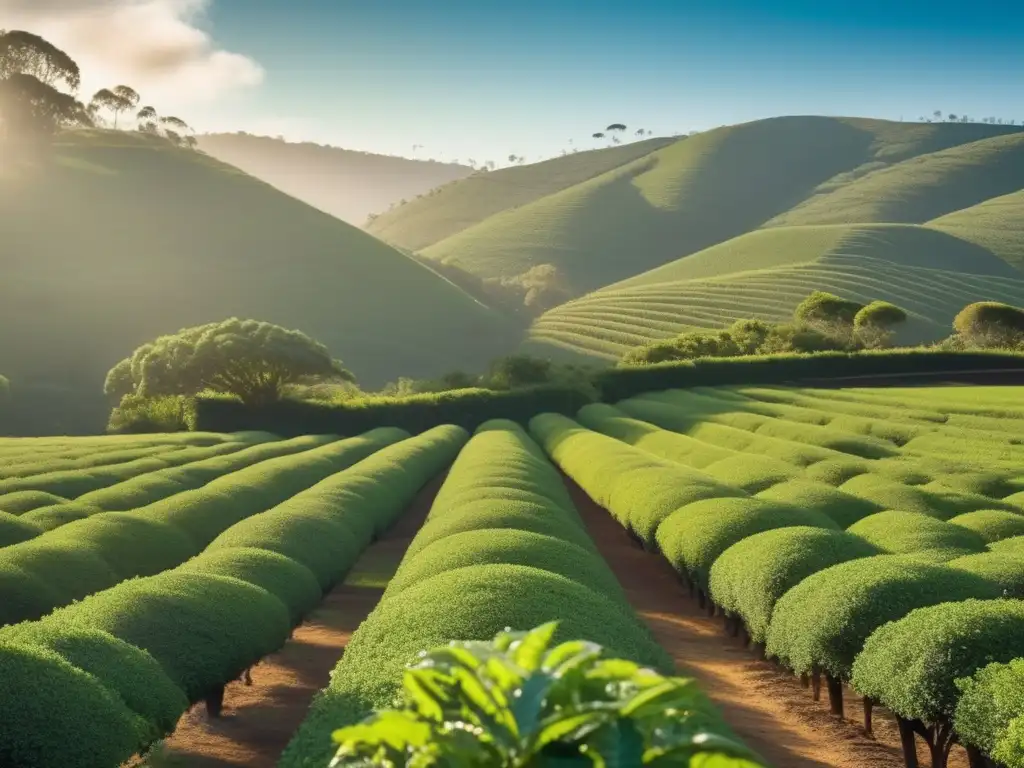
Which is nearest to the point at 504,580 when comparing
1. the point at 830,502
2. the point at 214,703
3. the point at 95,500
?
the point at 214,703

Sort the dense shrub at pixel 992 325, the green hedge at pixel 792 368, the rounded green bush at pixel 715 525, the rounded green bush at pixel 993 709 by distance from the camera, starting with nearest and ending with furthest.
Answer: the rounded green bush at pixel 993 709 → the rounded green bush at pixel 715 525 → the green hedge at pixel 792 368 → the dense shrub at pixel 992 325

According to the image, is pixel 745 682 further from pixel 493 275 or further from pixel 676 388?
pixel 493 275

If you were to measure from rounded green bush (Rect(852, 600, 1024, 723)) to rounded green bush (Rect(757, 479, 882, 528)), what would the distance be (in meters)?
9.35

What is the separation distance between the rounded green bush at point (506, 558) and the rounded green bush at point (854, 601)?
2.56 m

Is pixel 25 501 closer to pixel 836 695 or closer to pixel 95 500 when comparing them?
pixel 95 500

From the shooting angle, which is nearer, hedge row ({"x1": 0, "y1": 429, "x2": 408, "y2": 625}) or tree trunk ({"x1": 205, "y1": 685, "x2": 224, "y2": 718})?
tree trunk ({"x1": 205, "y1": 685, "x2": 224, "y2": 718})

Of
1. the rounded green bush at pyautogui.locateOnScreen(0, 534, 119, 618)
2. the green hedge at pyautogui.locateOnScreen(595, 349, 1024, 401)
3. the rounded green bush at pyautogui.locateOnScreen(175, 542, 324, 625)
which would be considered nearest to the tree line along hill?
the green hedge at pyautogui.locateOnScreen(595, 349, 1024, 401)

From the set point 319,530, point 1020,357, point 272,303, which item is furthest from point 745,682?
point 272,303

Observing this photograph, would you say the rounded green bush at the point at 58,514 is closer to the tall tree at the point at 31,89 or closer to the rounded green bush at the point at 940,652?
the rounded green bush at the point at 940,652

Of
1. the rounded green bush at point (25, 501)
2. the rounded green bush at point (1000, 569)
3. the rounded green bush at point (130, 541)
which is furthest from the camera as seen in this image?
the rounded green bush at point (25, 501)

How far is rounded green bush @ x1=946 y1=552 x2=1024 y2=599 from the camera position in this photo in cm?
1522

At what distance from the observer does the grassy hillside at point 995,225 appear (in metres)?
164

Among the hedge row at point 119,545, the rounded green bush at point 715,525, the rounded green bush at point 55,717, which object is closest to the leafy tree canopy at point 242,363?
the hedge row at point 119,545

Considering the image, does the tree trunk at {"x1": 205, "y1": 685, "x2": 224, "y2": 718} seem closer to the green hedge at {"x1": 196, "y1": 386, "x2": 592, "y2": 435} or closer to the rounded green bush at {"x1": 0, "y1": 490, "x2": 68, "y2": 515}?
the rounded green bush at {"x1": 0, "y1": 490, "x2": 68, "y2": 515}
